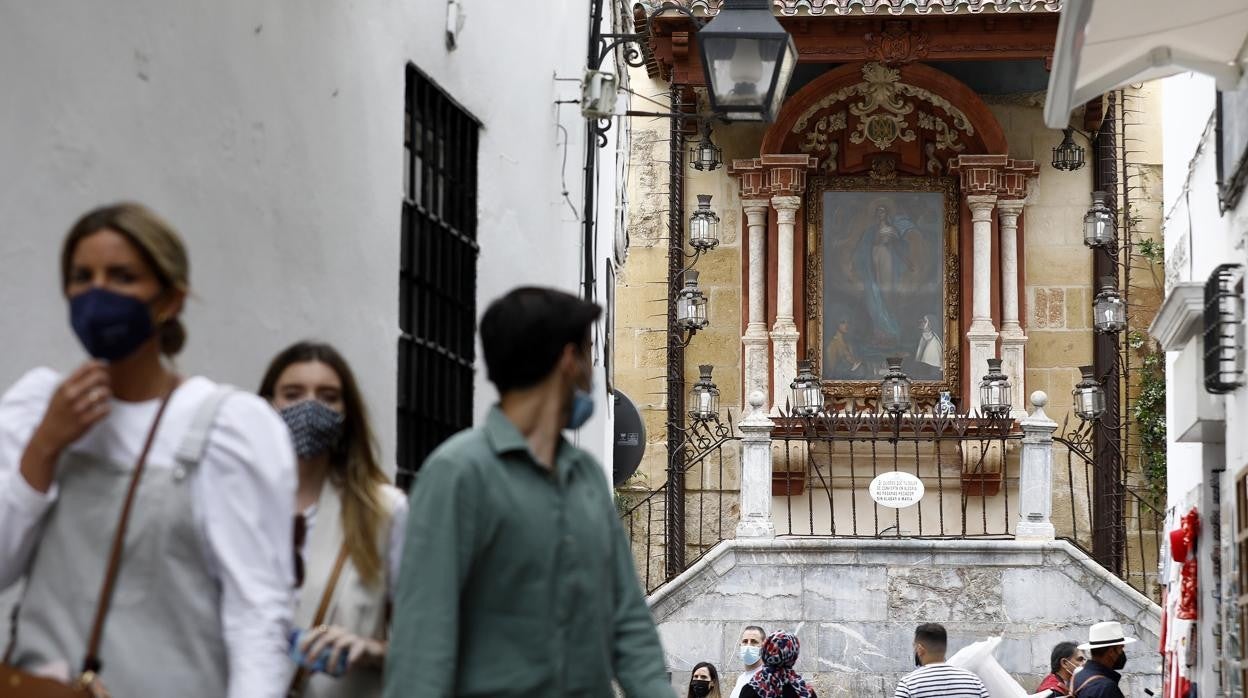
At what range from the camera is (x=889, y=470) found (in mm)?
23469

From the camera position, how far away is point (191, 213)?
672 centimetres

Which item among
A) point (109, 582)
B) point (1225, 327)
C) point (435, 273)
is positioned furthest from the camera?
point (1225, 327)

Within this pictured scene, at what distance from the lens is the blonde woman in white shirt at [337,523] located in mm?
4621

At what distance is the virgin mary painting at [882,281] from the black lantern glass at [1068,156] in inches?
59.6

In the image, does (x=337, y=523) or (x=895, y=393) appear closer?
(x=337, y=523)

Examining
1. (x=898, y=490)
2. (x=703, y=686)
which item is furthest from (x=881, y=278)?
(x=703, y=686)

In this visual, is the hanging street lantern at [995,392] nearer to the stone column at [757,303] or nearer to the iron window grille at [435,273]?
the stone column at [757,303]

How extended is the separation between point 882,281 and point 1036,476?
484cm

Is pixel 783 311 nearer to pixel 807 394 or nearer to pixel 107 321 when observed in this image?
pixel 807 394

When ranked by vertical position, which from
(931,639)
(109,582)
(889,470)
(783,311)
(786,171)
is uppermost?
(786,171)

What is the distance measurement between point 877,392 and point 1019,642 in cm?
559

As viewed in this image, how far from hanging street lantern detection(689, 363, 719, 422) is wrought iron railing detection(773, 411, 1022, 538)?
29.9 inches

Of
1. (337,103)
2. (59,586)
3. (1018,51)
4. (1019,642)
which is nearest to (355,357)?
(337,103)

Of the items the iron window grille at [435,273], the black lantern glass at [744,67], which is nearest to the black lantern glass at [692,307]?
the iron window grille at [435,273]
